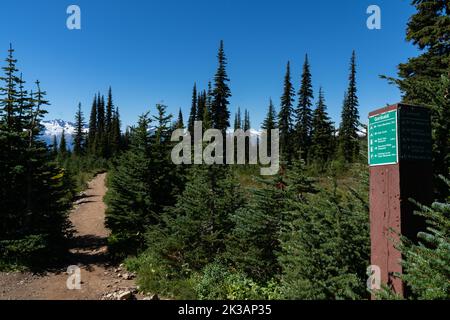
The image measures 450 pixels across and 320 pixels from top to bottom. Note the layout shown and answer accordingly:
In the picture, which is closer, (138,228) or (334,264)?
(334,264)

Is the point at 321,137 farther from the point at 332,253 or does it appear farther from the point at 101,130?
the point at 101,130

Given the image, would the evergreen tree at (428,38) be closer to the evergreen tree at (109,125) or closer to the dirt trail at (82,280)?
the dirt trail at (82,280)

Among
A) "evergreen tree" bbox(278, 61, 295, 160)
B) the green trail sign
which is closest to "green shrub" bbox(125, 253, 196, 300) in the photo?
the green trail sign

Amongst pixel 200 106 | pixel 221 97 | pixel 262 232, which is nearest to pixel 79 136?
pixel 200 106

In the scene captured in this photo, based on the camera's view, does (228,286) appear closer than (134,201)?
Yes

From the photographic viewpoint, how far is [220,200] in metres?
11.0

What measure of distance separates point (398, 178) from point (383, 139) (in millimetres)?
626

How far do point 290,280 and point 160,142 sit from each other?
468 inches

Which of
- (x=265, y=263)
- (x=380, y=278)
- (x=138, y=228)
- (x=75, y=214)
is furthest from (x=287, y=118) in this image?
(x=380, y=278)

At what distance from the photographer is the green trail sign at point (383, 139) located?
14.2ft

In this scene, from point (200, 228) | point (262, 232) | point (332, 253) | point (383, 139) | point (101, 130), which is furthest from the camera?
point (101, 130)

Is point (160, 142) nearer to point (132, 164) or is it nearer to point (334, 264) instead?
point (132, 164)

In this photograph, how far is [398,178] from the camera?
4.27 metres
